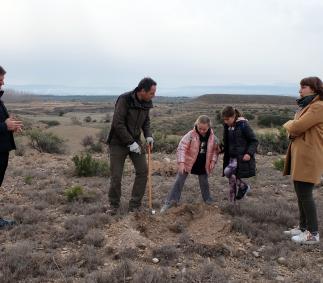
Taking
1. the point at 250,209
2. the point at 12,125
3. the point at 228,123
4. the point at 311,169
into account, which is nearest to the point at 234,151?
the point at 228,123

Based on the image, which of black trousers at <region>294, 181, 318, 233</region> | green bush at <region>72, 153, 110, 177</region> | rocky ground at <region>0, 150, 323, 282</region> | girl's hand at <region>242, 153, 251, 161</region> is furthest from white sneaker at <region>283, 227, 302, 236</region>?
green bush at <region>72, 153, 110, 177</region>

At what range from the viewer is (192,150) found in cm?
701

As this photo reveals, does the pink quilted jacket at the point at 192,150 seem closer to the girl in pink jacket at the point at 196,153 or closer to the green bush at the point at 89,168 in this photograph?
the girl in pink jacket at the point at 196,153

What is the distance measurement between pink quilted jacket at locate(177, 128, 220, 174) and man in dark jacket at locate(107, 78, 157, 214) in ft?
1.55

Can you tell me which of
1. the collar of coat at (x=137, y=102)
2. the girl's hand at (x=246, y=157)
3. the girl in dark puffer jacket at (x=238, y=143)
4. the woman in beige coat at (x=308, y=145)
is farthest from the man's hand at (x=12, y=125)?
the woman in beige coat at (x=308, y=145)

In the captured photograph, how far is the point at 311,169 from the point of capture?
5.50m

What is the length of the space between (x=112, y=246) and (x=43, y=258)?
79cm

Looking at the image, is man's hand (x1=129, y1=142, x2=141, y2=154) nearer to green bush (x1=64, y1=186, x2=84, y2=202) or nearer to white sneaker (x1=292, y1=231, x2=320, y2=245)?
green bush (x1=64, y1=186, x2=84, y2=202)

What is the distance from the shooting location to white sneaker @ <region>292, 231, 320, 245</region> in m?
5.73

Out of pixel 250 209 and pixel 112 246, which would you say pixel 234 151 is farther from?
pixel 112 246

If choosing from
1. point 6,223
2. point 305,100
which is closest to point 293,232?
point 305,100

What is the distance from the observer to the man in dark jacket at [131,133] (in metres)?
6.42

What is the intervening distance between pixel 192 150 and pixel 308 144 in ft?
6.34

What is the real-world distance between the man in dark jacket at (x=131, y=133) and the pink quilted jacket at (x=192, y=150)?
0.47m
